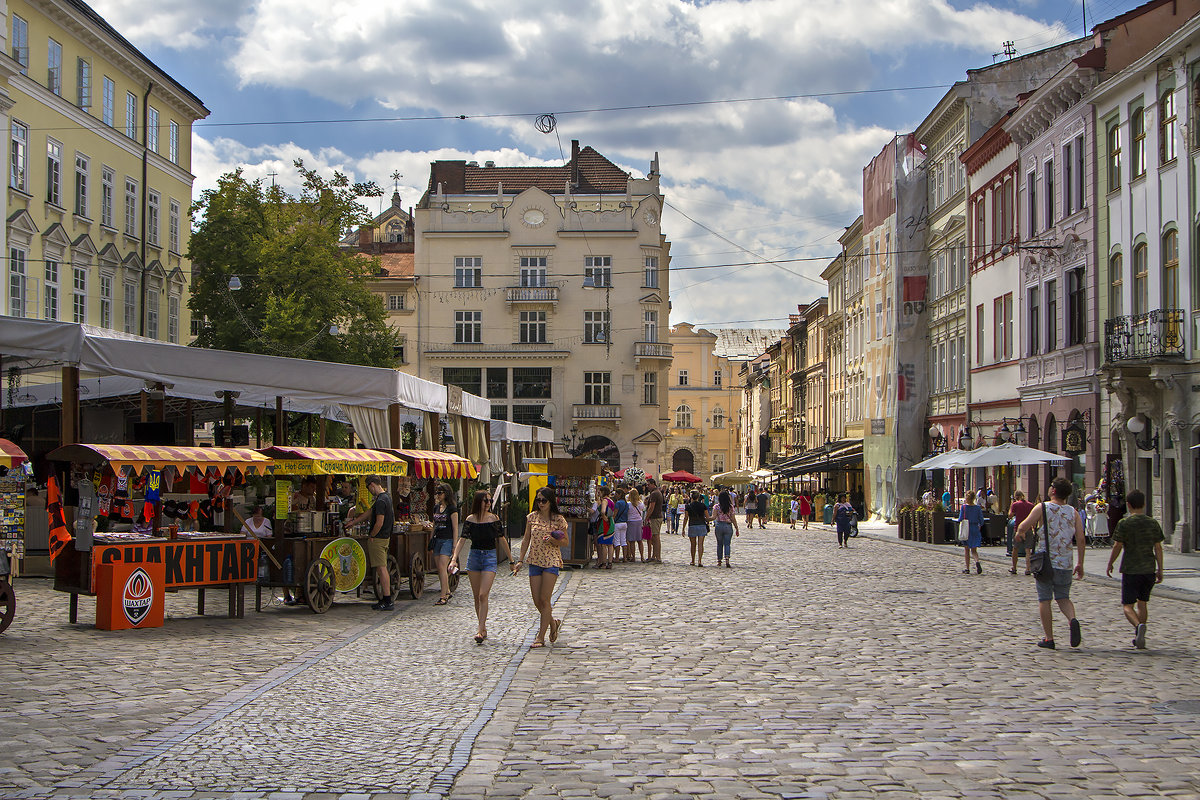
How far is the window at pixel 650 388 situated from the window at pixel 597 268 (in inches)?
242

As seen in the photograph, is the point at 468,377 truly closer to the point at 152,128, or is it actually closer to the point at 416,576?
the point at 152,128

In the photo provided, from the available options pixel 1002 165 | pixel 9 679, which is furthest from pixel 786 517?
pixel 9 679

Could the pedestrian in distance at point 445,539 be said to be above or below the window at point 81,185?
below

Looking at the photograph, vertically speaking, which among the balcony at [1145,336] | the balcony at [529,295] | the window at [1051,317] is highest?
the balcony at [529,295]

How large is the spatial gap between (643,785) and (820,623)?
28.8 ft

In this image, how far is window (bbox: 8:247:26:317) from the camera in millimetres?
36031

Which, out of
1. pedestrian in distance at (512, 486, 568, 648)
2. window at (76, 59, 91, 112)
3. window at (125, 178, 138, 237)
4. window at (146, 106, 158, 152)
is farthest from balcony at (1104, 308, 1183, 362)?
window at (146, 106, 158, 152)

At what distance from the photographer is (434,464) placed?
1977 centimetres

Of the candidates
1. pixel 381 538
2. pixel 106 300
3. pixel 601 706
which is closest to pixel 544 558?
pixel 601 706

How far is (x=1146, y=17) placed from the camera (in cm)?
3291

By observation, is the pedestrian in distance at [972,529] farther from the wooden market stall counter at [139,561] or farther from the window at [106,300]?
the window at [106,300]

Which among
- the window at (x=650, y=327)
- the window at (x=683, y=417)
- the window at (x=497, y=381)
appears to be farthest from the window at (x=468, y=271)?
the window at (x=683, y=417)

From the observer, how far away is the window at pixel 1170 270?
28.6 meters

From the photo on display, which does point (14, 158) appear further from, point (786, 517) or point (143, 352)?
point (786, 517)
